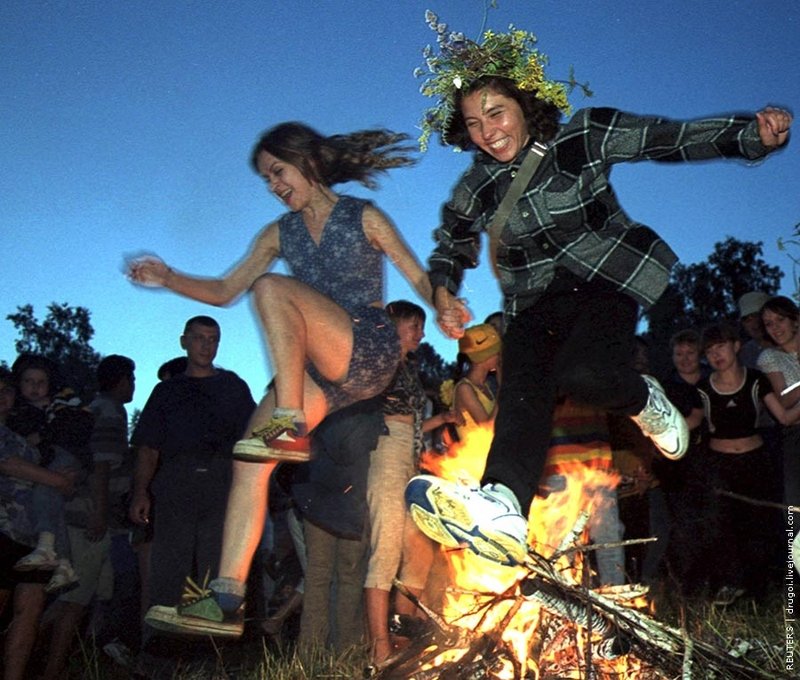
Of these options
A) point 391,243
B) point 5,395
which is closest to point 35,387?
point 5,395

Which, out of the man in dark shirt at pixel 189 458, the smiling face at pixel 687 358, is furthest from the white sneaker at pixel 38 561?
the smiling face at pixel 687 358

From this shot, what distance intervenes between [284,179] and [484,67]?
3.16ft

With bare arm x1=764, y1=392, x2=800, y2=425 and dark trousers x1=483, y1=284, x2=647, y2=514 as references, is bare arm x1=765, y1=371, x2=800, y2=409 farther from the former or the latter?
dark trousers x1=483, y1=284, x2=647, y2=514

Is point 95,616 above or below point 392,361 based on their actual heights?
below

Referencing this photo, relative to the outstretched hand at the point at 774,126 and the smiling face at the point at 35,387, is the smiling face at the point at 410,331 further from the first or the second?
the outstretched hand at the point at 774,126

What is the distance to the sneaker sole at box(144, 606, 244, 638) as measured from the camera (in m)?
3.47

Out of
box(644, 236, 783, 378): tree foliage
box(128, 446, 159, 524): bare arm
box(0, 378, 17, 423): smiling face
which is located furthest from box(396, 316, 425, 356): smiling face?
box(644, 236, 783, 378): tree foliage

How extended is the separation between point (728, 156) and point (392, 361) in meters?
1.47

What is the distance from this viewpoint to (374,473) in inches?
185

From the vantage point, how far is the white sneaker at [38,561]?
15.0 feet

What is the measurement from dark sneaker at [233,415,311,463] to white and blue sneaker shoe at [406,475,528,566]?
572 mm

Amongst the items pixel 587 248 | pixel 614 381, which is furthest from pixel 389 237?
pixel 614 381

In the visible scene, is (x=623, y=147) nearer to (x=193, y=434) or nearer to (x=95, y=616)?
(x=193, y=434)

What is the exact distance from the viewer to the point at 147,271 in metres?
3.99
